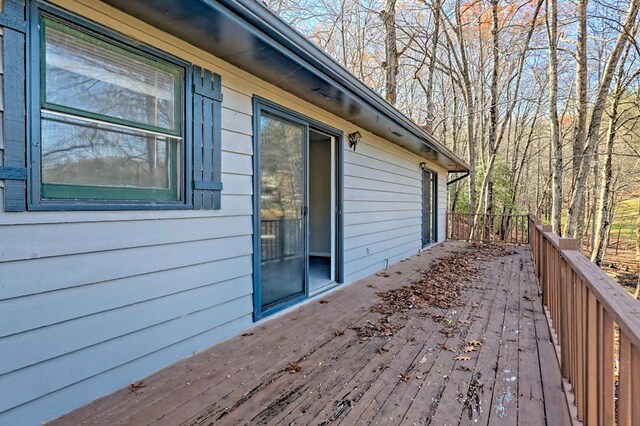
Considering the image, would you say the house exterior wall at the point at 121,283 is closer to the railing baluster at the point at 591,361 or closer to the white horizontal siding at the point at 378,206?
the white horizontal siding at the point at 378,206

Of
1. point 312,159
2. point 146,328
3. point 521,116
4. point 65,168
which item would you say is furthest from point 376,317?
point 521,116

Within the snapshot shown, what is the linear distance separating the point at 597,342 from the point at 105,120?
276 centimetres

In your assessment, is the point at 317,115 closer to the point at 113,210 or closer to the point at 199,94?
the point at 199,94

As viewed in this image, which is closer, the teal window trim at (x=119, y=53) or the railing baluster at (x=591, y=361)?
the railing baluster at (x=591, y=361)

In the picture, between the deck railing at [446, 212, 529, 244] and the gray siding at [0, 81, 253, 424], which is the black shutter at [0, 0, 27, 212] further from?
the deck railing at [446, 212, 529, 244]

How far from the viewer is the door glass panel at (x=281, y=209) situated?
3.50 m

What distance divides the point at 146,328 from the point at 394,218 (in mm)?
5387

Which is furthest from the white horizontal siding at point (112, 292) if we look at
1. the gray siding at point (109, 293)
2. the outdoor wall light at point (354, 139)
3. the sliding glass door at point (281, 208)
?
the outdoor wall light at point (354, 139)

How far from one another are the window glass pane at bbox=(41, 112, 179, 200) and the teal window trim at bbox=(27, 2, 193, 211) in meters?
0.03

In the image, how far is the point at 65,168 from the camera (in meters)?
1.99

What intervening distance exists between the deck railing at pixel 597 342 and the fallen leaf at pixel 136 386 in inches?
93.7

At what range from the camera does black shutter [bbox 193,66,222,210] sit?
107 inches

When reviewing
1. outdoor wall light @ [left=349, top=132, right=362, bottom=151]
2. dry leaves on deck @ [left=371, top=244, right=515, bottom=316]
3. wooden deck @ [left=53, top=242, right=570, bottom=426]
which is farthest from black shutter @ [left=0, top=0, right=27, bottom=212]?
outdoor wall light @ [left=349, top=132, right=362, bottom=151]

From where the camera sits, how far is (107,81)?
217cm
